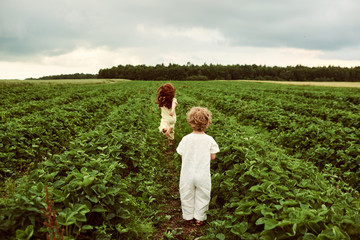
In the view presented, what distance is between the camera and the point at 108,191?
320cm

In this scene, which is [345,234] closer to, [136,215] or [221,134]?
[136,215]

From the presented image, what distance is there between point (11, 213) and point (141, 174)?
286 centimetres

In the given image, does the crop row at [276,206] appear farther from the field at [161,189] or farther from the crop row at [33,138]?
the crop row at [33,138]

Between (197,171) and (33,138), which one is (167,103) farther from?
(197,171)

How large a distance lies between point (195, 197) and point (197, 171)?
0.46 metres

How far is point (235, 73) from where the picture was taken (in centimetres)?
9662

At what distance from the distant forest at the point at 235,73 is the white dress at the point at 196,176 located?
3312 inches

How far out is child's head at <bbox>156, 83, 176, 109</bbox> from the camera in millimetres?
7586

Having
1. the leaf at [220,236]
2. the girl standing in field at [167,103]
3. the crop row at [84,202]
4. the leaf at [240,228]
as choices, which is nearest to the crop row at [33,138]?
the crop row at [84,202]

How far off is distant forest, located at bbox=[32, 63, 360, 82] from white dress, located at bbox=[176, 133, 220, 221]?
3312 inches

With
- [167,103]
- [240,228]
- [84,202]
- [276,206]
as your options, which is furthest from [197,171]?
[167,103]

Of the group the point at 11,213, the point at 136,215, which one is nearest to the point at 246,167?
the point at 136,215

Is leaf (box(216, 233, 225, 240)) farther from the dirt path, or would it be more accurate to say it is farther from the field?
the dirt path

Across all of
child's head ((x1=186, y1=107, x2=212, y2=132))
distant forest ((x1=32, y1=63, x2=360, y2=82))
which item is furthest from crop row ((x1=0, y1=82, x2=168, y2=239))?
distant forest ((x1=32, y1=63, x2=360, y2=82))
